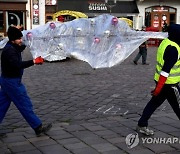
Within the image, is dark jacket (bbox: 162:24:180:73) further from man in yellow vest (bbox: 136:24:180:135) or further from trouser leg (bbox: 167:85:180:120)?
trouser leg (bbox: 167:85:180:120)

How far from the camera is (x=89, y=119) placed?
667cm

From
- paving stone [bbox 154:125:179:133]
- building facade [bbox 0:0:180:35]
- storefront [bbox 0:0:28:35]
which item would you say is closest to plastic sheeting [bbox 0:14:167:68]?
paving stone [bbox 154:125:179:133]

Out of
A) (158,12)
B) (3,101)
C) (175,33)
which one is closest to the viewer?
(175,33)

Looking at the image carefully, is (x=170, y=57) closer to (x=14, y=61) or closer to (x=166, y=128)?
(x=166, y=128)

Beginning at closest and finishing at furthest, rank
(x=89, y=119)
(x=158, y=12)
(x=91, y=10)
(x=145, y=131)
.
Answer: (x=145, y=131), (x=89, y=119), (x=91, y=10), (x=158, y=12)

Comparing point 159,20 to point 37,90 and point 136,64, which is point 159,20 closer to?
point 136,64

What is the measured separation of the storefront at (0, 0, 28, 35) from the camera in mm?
33219

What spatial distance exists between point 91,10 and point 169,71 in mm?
31062

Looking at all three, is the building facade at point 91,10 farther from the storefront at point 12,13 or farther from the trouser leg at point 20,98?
the trouser leg at point 20,98

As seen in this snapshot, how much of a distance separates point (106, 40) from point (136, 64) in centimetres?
427

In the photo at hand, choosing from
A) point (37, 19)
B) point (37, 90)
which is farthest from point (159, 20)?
point (37, 90)

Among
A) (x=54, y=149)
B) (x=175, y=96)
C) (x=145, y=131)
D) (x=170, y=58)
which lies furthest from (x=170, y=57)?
(x=54, y=149)

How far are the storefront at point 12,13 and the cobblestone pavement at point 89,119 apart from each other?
2268 centimetres

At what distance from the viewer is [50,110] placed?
24.4 feet
